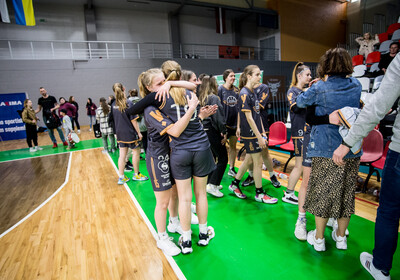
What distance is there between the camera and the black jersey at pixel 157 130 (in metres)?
1.92

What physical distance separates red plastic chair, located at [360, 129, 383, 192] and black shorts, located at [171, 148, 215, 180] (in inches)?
101

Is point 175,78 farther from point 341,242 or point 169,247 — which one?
point 341,242

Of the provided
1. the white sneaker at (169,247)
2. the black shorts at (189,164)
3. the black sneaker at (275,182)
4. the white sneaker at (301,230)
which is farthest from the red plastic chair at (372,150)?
the white sneaker at (169,247)

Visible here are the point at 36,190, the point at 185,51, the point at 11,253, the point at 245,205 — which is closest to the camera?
the point at 11,253

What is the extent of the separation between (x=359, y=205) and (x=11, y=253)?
406 cm

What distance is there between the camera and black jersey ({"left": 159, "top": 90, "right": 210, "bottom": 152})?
192 centimetres

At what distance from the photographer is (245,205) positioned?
319 cm

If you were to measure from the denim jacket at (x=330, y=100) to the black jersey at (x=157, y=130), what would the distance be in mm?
1178

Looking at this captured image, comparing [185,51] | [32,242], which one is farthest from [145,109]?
[185,51]

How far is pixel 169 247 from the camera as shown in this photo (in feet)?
7.44

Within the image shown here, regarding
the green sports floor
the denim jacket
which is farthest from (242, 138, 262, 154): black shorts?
the denim jacket

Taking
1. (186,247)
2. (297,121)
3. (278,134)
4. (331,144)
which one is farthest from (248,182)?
(331,144)

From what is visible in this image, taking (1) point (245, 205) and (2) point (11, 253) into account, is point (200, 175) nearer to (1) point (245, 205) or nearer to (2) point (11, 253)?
(1) point (245, 205)

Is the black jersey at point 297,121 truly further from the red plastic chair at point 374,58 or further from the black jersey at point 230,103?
the red plastic chair at point 374,58
